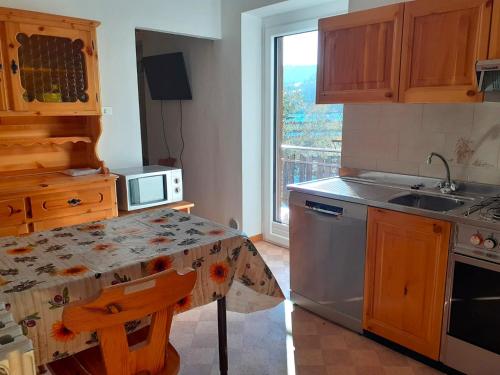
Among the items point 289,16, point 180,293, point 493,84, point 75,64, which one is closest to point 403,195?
point 493,84

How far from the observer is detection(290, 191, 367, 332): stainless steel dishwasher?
2.35 m

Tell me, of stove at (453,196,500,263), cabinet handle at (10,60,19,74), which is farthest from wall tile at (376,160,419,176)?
cabinet handle at (10,60,19,74)

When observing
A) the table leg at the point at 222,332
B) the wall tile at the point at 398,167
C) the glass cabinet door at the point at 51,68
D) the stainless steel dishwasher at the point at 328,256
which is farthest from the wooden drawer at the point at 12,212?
the wall tile at the point at 398,167

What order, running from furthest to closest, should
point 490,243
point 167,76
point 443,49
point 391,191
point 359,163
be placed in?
1. point 167,76
2. point 359,163
3. point 391,191
4. point 443,49
5. point 490,243

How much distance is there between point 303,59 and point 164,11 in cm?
127

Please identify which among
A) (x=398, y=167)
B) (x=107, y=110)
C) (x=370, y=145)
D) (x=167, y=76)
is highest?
(x=167, y=76)

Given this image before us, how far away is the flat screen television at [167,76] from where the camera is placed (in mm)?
4230

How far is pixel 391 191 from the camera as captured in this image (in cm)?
253

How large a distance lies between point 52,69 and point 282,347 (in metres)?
2.31

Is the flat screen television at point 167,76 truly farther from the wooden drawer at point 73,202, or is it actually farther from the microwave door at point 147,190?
the wooden drawer at point 73,202

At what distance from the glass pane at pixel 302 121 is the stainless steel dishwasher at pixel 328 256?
1023 mm

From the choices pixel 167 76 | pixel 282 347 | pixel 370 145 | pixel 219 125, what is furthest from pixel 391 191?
pixel 167 76

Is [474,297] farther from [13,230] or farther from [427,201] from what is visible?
[13,230]

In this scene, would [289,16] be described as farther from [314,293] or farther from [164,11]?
[314,293]
